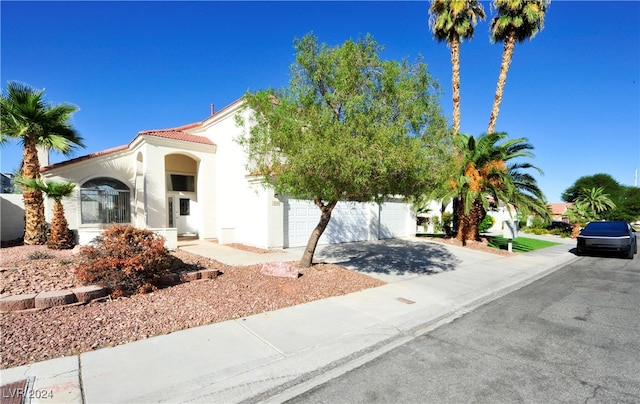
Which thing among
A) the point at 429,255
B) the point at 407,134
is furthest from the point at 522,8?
the point at 407,134

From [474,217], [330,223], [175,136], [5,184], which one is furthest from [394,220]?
[5,184]

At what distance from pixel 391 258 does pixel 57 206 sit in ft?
40.2

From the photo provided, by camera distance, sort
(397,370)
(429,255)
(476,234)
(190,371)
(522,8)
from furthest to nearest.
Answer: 1. (522,8)
2. (476,234)
3. (429,255)
4. (397,370)
5. (190,371)

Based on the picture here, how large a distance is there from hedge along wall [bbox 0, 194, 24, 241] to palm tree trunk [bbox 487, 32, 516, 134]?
23.8 meters

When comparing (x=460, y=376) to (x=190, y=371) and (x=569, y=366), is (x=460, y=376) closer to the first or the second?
(x=569, y=366)

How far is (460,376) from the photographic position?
376 cm

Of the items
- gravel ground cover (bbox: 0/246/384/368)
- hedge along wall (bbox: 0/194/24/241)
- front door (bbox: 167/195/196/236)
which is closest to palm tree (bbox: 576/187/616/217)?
gravel ground cover (bbox: 0/246/384/368)

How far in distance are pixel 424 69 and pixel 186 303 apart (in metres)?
6.97

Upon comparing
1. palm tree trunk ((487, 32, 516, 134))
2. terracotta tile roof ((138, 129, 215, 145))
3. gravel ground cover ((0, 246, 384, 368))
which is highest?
palm tree trunk ((487, 32, 516, 134))

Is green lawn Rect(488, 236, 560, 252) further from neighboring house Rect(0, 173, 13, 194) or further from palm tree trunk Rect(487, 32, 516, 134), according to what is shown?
neighboring house Rect(0, 173, 13, 194)

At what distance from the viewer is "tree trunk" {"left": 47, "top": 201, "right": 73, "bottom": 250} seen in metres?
10.7

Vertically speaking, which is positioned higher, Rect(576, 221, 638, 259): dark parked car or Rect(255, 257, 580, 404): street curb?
Rect(576, 221, 638, 259): dark parked car

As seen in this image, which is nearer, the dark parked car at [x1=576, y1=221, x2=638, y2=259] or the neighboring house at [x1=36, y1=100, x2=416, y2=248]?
the neighboring house at [x1=36, y1=100, x2=416, y2=248]

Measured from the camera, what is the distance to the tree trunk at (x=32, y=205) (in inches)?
447
